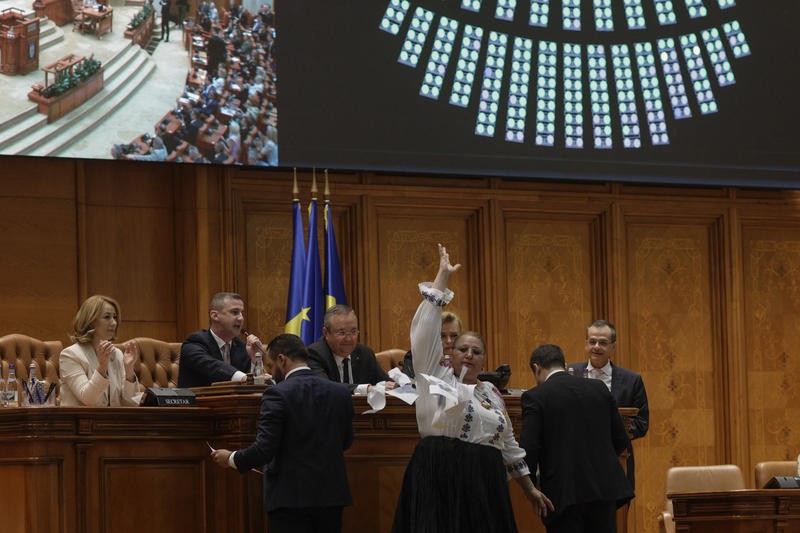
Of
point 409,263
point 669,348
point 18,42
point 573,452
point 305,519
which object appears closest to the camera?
point 305,519

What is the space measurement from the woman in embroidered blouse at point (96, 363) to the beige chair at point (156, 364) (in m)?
1.40

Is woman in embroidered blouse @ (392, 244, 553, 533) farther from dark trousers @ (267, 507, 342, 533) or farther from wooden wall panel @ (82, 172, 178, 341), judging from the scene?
wooden wall panel @ (82, 172, 178, 341)

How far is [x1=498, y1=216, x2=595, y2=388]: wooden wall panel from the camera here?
8703 mm

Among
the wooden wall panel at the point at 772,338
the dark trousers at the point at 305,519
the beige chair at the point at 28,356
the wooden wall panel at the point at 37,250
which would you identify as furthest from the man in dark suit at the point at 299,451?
the wooden wall panel at the point at 772,338

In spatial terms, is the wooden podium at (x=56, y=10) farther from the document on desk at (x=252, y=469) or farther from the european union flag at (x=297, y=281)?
the document on desk at (x=252, y=469)

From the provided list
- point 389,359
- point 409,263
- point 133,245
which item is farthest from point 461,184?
point 133,245

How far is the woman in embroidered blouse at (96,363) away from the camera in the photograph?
5301 millimetres

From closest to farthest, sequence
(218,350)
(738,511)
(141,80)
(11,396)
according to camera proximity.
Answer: (11,396) < (738,511) < (218,350) < (141,80)

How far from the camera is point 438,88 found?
8.31 metres

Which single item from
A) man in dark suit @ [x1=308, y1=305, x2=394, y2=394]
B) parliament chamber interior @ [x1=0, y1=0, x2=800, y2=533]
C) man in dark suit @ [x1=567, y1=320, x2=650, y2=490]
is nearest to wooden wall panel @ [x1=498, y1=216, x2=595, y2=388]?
parliament chamber interior @ [x1=0, y1=0, x2=800, y2=533]

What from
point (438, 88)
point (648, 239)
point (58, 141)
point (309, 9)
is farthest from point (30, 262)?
point (648, 239)

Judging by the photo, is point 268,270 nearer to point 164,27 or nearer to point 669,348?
point 164,27

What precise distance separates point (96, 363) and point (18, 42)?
2.74 meters

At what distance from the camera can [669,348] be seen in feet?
29.7
